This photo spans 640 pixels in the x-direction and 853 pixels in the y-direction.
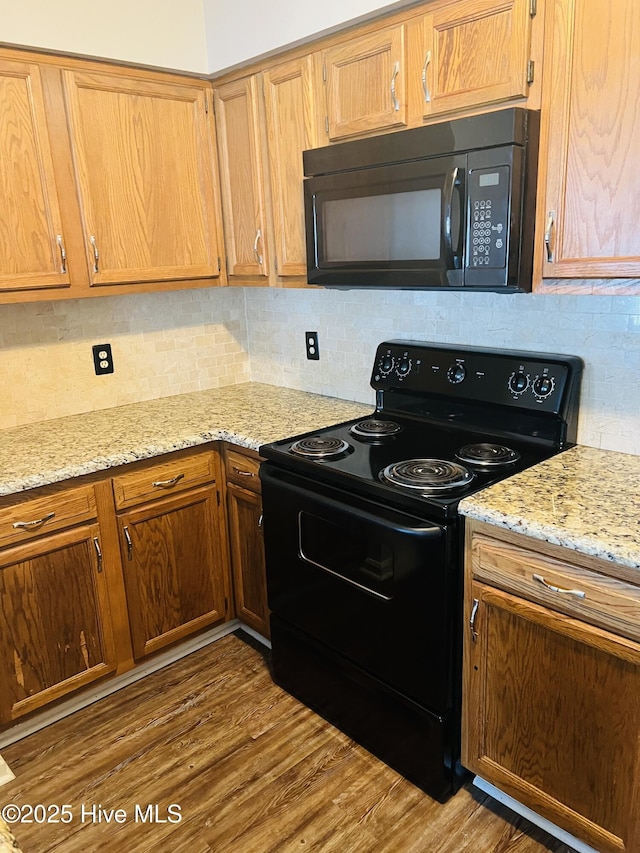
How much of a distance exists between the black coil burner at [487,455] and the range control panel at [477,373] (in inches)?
6.3

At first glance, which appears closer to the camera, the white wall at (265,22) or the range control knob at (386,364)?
the white wall at (265,22)

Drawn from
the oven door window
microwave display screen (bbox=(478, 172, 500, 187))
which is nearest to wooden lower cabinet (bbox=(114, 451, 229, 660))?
the oven door window

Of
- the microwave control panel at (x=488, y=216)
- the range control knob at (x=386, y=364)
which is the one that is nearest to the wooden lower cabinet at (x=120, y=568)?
the range control knob at (x=386, y=364)

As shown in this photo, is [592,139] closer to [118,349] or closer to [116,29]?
[116,29]

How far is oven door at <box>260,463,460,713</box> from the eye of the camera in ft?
5.37

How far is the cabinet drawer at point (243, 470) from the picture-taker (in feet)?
7.40

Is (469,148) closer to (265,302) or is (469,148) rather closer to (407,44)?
(407,44)

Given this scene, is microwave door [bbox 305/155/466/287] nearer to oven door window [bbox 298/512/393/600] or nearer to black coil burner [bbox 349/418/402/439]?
black coil burner [bbox 349/418/402/439]

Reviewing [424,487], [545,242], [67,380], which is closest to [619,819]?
[424,487]

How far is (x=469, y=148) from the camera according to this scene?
5.40ft

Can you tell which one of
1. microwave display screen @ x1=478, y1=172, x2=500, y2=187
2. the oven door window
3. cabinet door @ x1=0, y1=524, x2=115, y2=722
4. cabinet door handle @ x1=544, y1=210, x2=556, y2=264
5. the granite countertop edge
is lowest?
cabinet door @ x1=0, y1=524, x2=115, y2=722

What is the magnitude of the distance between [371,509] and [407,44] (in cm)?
130

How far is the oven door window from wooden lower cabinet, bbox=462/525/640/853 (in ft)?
0.78

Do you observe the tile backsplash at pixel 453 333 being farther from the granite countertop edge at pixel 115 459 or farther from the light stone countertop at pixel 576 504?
the granite countertop edge at pixel 115 459
